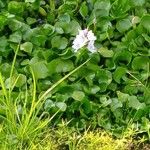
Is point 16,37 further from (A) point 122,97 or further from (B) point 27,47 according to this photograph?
(A) point 122,97

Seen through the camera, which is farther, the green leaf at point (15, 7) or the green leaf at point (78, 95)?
the green leaf at point (15, 7)

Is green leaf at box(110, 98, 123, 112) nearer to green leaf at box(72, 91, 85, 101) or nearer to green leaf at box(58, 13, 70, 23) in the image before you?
green leaf at box(72, 91, 85, 101)

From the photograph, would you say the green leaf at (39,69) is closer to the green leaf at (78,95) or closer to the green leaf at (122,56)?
the green leaf at (78,95)

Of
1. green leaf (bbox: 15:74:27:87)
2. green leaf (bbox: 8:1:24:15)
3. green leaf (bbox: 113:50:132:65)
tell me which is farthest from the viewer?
green leaf (bbox: 8:1:24:15)

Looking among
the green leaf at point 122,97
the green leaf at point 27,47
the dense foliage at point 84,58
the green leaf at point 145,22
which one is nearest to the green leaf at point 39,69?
the dense foliage at point 84,58


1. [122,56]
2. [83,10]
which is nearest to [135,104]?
[122,56]

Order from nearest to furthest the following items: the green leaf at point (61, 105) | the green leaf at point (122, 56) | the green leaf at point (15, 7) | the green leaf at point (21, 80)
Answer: the green leaf at point (61, 105)
the green leaf at point (21, 80)
the green leaf at point (122, 56)
the green leaf at point (15, 7)

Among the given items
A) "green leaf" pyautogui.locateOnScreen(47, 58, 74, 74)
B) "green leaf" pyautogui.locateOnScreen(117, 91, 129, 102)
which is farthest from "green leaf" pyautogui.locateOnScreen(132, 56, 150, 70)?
"green leaf" pyautogui.locateOnScreen(47, 58, 74, 74)

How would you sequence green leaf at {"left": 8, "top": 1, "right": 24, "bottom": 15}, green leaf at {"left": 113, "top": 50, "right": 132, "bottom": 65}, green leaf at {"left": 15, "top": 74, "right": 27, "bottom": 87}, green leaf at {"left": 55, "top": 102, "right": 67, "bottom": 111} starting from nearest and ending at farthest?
green leaf at {"left": 55, "top": 102, "right": 67, "bottom": 111}, green leaf at {"left": 15, "top": 74, "right": 27, "bottom": 87}, green leaf at {"left": 113, "top": 50, "right": 132, "bottom": 65}, green leaf at {"left": 8, "top": 1, "right": 24, "bottom": 15}
